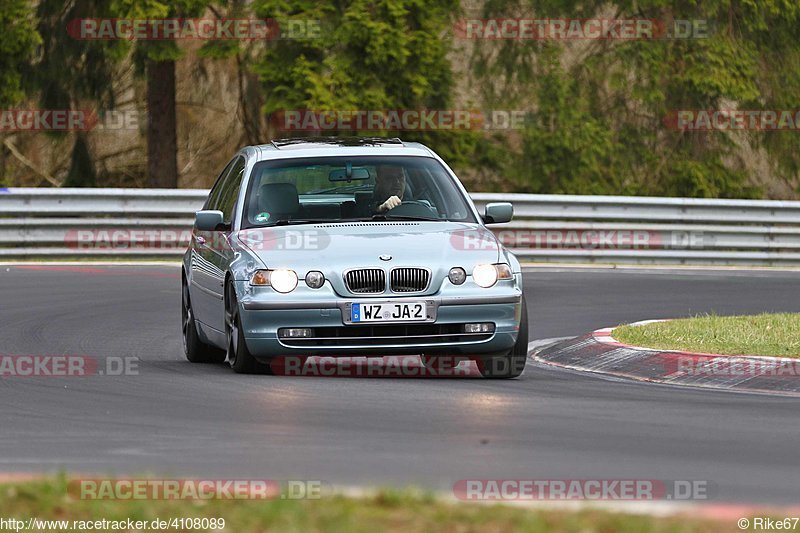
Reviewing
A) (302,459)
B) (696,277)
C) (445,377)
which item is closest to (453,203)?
(445,377)

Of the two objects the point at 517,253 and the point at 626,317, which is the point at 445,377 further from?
the point at 517,253

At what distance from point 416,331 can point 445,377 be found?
29.4 inches

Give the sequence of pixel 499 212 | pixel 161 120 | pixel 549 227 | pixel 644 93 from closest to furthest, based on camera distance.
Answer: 1. pixel 499 212
2. pixel 549 227
3. pixel 161 120
4. pixel 644 93

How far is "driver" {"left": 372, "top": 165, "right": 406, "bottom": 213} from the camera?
12.7m

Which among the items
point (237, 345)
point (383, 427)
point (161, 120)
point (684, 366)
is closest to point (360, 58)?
point (161, 120)

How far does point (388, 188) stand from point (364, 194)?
0.24m

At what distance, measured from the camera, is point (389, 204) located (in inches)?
501

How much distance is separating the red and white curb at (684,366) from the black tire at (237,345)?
8.32 ft

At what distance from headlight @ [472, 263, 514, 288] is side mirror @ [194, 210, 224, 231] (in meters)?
2.16

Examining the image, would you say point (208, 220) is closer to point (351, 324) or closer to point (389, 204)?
point (389, 204)

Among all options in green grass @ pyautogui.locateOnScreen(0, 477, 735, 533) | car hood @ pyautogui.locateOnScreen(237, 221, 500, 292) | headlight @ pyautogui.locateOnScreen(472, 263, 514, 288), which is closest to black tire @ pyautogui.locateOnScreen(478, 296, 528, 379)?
headlight @ pyautogui.locateOnScreen(472, 263, 514, 288)

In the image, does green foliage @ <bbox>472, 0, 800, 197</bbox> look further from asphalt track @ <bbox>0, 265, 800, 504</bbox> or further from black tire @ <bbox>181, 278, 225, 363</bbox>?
black tire @ <bbox>181, 278, 225, 363</bbox>

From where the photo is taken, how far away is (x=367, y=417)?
9.72m

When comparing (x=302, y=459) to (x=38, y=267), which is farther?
(x=38, y=267)
